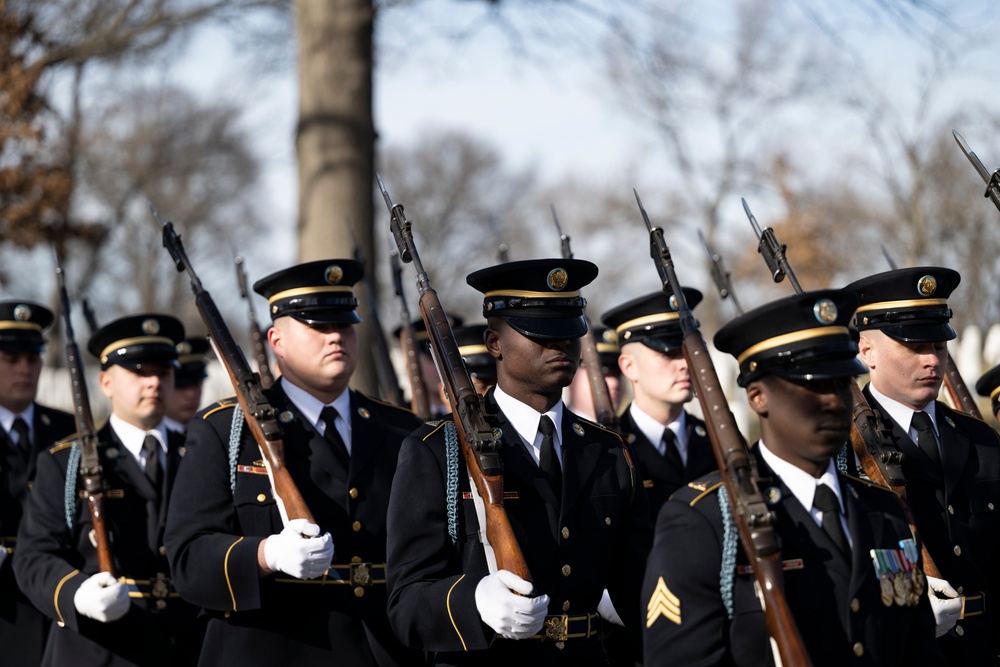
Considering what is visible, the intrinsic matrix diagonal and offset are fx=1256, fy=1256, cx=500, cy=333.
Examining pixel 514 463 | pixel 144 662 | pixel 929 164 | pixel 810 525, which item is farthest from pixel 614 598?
pixel 929 164

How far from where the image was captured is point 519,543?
13.0 feet

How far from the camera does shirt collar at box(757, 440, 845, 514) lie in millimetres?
3406

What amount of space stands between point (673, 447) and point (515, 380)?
2363mm

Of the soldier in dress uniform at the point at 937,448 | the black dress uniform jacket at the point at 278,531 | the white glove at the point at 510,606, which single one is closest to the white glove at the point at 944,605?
the soldier in dress uniform at the point at 937,448

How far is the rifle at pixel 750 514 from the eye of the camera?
310cm

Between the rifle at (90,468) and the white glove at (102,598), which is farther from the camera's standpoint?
the rifle at (90,468)

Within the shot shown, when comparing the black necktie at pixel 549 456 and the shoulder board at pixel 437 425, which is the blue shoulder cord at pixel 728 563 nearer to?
the black necktie at pixel 549 456

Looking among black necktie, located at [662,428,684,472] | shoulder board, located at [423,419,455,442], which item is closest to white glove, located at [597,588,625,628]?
shoulder board, located at [423,419,455,442]

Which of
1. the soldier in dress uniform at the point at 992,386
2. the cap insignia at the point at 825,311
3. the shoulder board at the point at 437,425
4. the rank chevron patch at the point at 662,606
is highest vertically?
the shoulder board at the point at 437,425

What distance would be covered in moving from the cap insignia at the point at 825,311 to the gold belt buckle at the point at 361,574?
2.20 metres

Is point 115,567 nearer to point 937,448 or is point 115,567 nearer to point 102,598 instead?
point 102,598

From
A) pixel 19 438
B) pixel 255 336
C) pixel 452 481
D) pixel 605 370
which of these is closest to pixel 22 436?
pixel 19 438

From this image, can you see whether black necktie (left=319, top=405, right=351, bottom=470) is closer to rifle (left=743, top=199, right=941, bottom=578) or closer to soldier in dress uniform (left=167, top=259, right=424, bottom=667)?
soldier in dress uniform (left=167, top=259, right=424, bottom=667)

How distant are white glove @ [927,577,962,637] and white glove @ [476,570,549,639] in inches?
64.7
